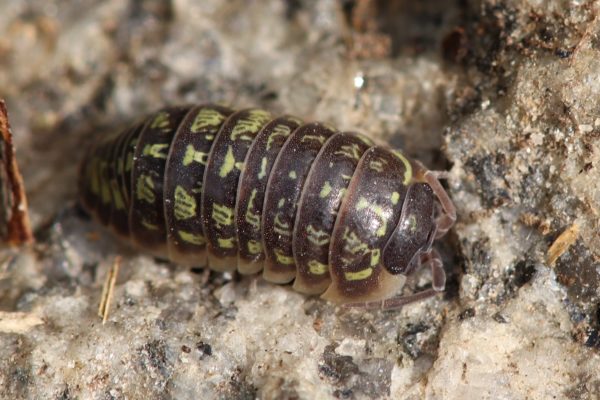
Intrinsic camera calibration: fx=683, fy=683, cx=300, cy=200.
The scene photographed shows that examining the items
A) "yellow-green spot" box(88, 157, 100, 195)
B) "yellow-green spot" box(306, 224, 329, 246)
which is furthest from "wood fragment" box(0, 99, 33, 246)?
"yellow-green spot" box(306, 224, 329, 246)

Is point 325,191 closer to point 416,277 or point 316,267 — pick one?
point 316,267

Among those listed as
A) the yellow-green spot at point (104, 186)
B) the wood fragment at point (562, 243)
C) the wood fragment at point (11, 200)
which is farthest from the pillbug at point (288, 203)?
the wood fragment at point (11, 200)

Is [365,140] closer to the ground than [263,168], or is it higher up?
higher up

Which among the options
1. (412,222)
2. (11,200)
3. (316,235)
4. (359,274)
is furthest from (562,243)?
(11,200)

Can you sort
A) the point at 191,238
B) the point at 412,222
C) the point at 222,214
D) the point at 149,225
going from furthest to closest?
the point at 149,225
the point at 191,238
the point at 222,214
the point at 412,222

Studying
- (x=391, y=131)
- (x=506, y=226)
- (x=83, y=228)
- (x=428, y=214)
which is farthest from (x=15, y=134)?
(x=506, y=226)

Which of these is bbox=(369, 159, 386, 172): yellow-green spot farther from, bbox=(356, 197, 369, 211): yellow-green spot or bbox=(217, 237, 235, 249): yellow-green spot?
bbox=(217, 237, 235, 249): yellow-green spot

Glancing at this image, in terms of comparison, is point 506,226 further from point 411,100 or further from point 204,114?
point 204,114
